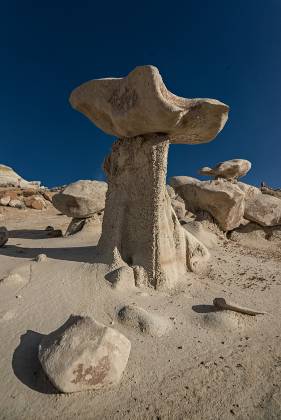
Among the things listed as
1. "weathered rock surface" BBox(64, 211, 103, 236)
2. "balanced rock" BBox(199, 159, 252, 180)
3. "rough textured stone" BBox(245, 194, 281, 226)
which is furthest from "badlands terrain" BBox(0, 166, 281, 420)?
"balanced rock" BBox(199, 159, 252, 180)

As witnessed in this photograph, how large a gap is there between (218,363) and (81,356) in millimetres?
1426

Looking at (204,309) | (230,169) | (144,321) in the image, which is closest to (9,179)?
(230,169)

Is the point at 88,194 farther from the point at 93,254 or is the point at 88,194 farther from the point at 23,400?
the point at 23,400

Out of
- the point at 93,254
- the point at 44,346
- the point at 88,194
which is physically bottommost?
the point at 44,346

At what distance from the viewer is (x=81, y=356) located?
2.44m

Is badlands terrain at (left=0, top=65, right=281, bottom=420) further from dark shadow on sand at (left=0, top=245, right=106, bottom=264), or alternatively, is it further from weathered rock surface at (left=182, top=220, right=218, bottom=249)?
weathered rock surface at (left=182, top=220, right=218, bottom=249)

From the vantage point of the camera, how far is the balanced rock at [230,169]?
33.0ft

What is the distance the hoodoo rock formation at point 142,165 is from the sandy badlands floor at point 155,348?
46 centimetres

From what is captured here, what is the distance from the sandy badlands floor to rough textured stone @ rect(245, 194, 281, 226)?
4859 millimetres

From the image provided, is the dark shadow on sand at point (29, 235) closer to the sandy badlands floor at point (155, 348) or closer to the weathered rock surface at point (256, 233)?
the sandy badlands floor at point (155, 348)

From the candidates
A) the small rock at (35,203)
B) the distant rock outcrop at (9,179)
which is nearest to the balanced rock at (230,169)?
the small rock at (35,203)

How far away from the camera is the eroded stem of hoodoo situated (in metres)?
4.55

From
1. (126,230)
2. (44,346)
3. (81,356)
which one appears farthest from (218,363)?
(126,230)

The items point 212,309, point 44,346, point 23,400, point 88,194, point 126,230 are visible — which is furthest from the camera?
point 88,194
